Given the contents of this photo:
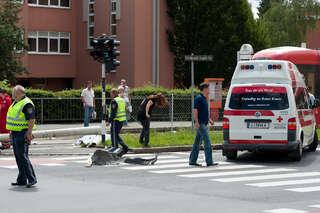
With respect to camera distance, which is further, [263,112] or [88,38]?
[88,38]

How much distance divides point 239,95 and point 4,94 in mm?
6580

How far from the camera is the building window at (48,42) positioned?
40406 millimetres

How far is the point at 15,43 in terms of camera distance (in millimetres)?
35250

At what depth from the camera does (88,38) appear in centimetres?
4156

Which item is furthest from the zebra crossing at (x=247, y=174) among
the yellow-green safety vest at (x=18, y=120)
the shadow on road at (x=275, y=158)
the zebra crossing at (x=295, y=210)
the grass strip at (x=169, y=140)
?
the yellow-green safety vest at (x=18, y=120)

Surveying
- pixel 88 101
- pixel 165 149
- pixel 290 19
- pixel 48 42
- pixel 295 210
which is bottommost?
pixel 295 210

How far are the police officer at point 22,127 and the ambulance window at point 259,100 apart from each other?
5.89 meters

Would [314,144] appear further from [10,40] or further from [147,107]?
[10,40]

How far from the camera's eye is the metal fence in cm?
2900

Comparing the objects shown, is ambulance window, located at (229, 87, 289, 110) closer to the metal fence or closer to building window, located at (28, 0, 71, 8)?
the metal fence

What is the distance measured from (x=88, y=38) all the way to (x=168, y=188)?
3061 centimetres

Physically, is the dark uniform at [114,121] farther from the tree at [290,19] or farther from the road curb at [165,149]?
the tree at [290,19]

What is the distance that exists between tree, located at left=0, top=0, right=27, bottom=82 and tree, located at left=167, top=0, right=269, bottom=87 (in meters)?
8.87

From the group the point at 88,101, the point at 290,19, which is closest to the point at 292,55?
the point at 88,101
